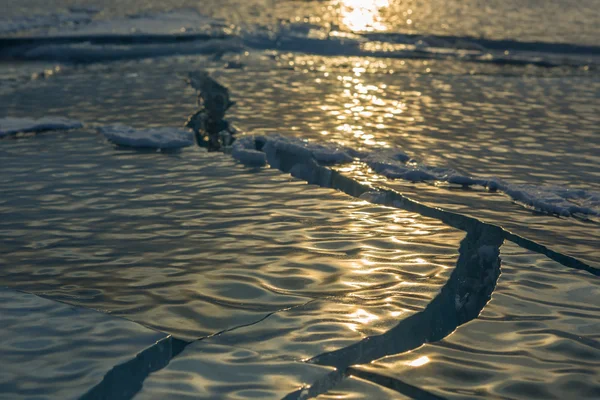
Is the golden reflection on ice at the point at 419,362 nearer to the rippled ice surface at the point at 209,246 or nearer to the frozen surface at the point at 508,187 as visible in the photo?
the rippled ice surface at the point at 209,246

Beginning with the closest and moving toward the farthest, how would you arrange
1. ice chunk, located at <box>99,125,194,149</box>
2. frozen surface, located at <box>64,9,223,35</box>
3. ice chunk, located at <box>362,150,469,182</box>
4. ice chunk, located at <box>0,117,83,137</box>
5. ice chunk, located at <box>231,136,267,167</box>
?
ice chunk, located at <box>362,150,469,182</box> → ice chunk, located at <box>231,136,267,167</box> → ice chunk, located at <box>99,125,194,149</box> → ice chunk, located at <box>0,117,83,137</box> → frozen surface, located at <box>64,9,223,35</box>

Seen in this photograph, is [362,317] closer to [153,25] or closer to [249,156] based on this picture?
[249,156]

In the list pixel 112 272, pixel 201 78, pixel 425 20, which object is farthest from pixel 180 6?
pixel 112 272

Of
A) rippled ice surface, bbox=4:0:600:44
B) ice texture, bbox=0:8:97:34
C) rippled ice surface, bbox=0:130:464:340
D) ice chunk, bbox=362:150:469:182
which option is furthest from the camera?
rippled ice surface, bbox=4:0:600:44

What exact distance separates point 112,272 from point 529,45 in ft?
28.4

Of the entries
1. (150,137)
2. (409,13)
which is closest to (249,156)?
(150,137)

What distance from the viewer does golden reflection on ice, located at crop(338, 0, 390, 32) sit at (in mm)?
11647

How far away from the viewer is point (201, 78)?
786cm

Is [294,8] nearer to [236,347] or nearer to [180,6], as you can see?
[180,6]

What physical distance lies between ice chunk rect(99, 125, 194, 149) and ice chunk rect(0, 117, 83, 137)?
1.26 ft

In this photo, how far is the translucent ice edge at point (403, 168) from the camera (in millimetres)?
3998

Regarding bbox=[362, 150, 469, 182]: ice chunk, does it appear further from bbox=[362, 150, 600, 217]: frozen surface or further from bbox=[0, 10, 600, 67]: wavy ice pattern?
bbox=[0, 10, 600, 67]: wavy ice pattern

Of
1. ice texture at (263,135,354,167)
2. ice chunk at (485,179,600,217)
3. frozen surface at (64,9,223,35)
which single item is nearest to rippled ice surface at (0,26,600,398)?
ice chunk at (485,179,600,217)

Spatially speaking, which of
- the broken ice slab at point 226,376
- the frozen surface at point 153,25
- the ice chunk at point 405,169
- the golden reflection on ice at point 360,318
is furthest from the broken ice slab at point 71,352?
the frozen surface at point 153,25
